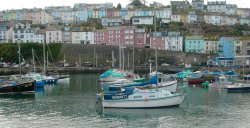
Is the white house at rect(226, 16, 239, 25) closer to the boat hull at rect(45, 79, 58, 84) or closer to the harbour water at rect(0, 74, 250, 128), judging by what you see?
the boat hull at rect(45, 79, 58, 84)

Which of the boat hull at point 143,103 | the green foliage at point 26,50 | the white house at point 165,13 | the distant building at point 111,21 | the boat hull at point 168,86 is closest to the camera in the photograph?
the boat hull at point 143,103

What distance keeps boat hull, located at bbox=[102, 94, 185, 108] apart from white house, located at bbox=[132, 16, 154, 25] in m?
72.5

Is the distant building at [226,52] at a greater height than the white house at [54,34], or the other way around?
the white house at [54,34]

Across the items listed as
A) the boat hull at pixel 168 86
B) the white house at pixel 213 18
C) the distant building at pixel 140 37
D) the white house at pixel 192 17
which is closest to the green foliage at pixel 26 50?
the distant building at pixel 140 37

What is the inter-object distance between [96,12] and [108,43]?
29017 mm

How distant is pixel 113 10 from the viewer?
11856 cm

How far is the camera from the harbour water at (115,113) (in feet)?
92.8

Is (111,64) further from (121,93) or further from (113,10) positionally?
(121,93)

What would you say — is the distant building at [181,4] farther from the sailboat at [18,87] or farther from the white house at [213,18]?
the sailboat at [18,87]

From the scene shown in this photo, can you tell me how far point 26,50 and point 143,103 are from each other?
4789cm

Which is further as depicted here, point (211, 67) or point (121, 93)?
point (211, 67)

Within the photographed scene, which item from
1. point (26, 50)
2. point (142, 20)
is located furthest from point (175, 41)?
point (26, 50)

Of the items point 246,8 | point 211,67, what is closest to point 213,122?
point 211,67

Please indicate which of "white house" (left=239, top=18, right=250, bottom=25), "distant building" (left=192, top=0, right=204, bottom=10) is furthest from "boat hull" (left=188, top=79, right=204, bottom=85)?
"distant building" (left=192, top=0, right=204, bottom=10)
